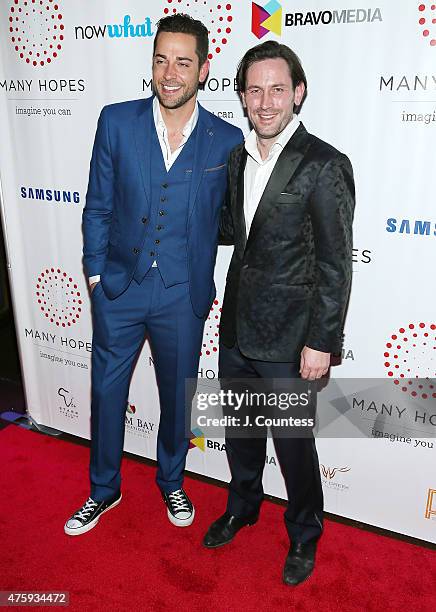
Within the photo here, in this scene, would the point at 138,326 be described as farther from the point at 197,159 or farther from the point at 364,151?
the point at 364,151

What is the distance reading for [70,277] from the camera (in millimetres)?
3518

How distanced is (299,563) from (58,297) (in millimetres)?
2009

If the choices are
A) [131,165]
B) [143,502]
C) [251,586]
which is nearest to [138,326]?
[131,165]

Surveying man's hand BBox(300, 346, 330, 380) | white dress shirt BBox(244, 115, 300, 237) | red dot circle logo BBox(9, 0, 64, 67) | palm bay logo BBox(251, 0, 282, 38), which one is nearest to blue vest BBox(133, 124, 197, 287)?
white dress shirt BBox(244, 115, 300, 237)

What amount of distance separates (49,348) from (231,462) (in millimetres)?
1525

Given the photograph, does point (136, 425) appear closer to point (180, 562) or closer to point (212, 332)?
point (212, 332)

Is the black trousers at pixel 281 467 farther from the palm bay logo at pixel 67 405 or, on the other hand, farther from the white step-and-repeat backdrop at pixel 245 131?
the palm bay logo at pixel 67 405

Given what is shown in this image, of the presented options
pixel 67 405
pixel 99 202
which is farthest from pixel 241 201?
pixel 67 405

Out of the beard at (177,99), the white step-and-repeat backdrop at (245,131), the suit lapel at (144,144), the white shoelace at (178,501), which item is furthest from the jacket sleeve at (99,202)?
the white shoelace at (178,501)

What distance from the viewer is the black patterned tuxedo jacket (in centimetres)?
223

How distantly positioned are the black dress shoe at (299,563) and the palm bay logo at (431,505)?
61 centimetres

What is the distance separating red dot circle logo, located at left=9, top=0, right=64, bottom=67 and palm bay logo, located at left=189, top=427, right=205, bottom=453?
7.03ft

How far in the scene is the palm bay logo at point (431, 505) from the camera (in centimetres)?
290

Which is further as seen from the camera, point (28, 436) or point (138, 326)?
point (28, 436)
